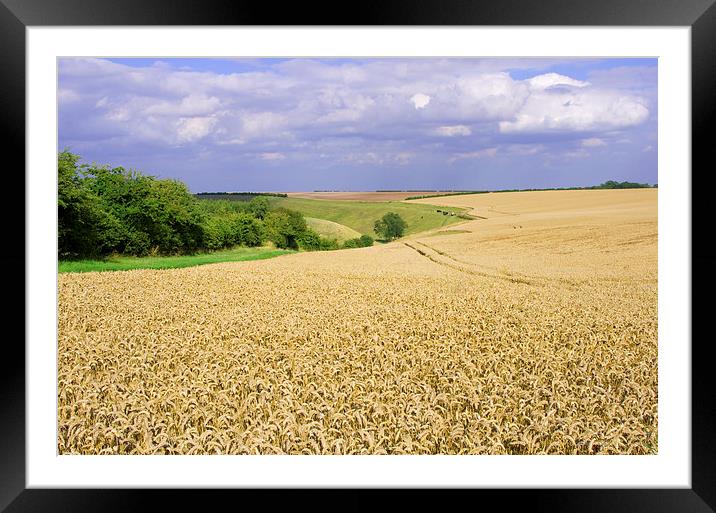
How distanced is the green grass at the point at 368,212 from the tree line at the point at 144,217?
430cm

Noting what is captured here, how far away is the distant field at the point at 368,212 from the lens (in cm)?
3155

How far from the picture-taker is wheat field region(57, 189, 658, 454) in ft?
14.4

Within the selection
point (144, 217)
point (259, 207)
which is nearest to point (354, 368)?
point (144, 217)

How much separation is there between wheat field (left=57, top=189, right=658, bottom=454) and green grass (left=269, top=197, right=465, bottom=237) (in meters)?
17.2

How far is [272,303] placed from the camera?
428 inches

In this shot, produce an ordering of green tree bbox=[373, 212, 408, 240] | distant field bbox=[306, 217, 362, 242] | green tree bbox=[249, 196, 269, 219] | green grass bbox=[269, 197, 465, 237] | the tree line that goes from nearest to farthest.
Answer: the tree line < green tree bbox=[249, 196, 269, 219] < distant field bbox=[306, 217, 362, 242] < green grass bbox=[269, 197, 465, 237] < green tree bbox=[373, 212, 408, 240]

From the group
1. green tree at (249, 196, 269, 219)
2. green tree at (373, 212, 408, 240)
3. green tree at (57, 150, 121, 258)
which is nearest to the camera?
green tree at (57, 150, 121, 258)

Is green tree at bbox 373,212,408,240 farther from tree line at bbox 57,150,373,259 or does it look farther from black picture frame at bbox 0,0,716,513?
black picture frame at bbox 0,0,716,513

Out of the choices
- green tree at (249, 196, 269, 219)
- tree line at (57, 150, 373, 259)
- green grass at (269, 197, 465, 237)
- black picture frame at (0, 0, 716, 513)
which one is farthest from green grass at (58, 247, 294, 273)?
black picture frame at (0, 0, 716, 513)

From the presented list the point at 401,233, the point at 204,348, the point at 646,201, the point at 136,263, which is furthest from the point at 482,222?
the point at 204,348

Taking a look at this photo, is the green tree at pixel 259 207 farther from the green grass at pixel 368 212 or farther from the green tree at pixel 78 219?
the green tree at pixel 78 219

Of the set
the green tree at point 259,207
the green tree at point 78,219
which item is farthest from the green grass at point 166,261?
the green tree at point 259,207
